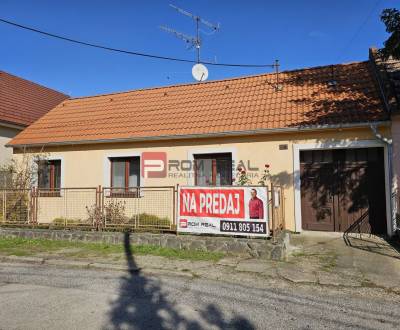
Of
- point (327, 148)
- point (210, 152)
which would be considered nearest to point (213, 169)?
point (210, 152)

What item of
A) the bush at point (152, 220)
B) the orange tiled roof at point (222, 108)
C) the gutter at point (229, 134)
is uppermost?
the orange tiled roof at point (222, 108)

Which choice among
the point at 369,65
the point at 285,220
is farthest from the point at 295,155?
the point at 369,65

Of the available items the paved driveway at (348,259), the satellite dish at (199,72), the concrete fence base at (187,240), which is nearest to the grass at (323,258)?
the paved driveway at (348,259)

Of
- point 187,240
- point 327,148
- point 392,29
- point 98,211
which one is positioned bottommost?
point 187,240

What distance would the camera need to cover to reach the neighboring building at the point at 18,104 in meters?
15.4

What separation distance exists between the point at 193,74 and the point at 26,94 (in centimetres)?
924

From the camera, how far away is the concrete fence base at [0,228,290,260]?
746 centimetres

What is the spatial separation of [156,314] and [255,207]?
3910 mm

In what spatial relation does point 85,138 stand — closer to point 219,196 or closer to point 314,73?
point 219,196

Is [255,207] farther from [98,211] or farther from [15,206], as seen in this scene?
[15,206]

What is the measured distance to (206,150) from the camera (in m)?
11.4

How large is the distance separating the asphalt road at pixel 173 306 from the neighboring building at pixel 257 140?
4591mm

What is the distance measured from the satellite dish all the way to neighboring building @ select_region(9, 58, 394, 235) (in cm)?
154

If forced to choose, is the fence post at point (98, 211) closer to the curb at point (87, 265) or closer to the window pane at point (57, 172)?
the curb at point (87, 265)
